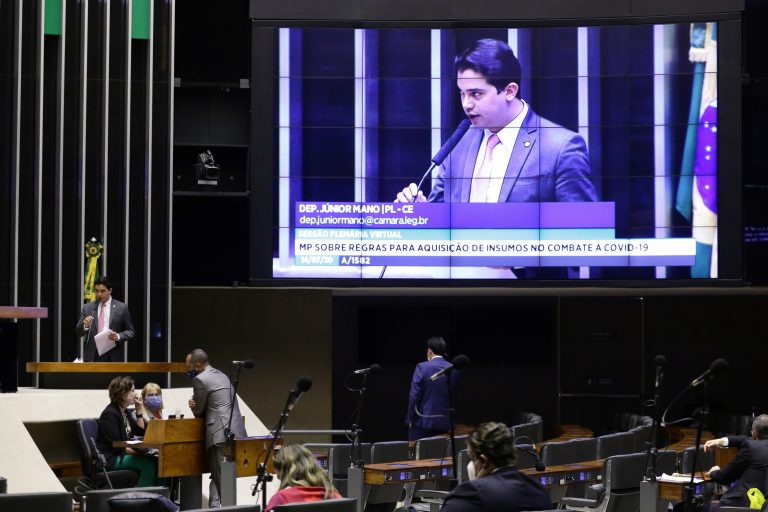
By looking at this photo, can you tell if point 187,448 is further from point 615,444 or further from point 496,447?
point 496,447

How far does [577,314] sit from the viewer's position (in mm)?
18172

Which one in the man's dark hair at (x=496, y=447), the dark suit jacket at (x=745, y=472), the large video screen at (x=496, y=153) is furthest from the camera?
the large video screen at (x=496, y=153)

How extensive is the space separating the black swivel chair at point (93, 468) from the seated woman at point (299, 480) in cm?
398

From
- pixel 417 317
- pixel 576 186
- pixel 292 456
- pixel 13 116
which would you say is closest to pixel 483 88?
pixel 576 186

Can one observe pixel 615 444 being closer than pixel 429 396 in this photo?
Yes

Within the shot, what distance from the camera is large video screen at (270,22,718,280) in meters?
16.2

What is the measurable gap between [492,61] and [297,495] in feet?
38.8

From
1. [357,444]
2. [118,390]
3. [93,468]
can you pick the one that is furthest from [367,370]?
[93,468]

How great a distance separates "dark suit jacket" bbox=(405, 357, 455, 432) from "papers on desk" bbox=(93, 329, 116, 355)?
271cm

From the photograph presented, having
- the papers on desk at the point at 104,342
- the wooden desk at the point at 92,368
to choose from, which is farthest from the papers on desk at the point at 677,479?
the papers on desk at the point at 104,342

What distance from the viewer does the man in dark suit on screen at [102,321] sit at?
11.3 m

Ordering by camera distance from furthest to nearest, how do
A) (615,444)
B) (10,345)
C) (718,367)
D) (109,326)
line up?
(109,326)
(615,444)
(10,345)
(718,367)

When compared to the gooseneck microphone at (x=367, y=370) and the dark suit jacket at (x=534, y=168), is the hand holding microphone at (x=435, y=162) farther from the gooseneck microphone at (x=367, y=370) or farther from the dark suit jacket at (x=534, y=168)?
the gooseneck microphone at (x=367, y=370)

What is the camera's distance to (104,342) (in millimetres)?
11336
